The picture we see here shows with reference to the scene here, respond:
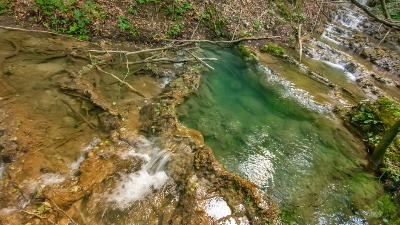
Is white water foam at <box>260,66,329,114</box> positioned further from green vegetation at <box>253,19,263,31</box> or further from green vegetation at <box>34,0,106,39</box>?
green vegetation at <box>34,0,106,39</box>

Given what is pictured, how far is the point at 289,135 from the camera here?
6324 millimetres

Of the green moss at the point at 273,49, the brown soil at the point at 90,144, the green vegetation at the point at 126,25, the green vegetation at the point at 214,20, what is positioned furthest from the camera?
the green vegetation at the point at 214,20

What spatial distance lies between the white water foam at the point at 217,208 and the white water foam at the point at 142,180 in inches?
35.2

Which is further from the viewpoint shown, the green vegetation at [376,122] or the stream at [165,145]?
the green vegetation at [376,122]

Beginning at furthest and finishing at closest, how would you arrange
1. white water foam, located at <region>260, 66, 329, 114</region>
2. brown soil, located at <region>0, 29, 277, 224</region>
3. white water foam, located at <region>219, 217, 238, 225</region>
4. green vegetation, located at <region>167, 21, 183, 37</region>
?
green vegetation, located at <region>167, 21, 183, 37</region>
white water foam, located at <region>260, 66, 329, 114</region>
white water foam, located at <region>219, 217, 238, 225</region>
brown soil, located at <region>0, 29, 277, 224</region>

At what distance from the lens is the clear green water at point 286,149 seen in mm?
4777

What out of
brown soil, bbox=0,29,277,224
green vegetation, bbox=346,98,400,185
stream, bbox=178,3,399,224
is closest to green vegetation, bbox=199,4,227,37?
stream, bbox=178,3,399,224

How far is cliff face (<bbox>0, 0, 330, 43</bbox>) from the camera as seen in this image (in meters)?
8.73

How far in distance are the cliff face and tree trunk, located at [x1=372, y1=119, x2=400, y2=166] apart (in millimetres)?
6343

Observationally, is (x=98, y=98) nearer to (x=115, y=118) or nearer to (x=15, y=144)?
(x=115, y=118)

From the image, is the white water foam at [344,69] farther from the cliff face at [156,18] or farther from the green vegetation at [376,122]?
the green vegetation at [376,122]

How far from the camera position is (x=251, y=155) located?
18.5 ft

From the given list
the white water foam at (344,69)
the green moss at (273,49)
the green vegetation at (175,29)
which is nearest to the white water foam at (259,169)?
the green moss at (273,49)

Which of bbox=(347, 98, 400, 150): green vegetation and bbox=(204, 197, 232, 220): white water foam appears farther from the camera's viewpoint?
bbox=(347, 98, 400, 150): green vegetation
